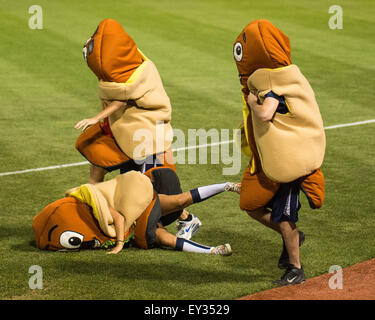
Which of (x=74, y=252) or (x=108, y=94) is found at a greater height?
(x=108, y=94)

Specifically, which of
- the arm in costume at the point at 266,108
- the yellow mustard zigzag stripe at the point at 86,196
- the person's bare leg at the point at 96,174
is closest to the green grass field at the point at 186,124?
the yellow mustard zigzag stripe at the point at 86,196

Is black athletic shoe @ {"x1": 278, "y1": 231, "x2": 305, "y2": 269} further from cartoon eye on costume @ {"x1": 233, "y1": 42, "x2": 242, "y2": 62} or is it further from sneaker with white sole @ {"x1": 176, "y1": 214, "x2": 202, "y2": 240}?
cartoon eye on costume @ {"x1": 233, "y1": 42, "x2": 242, "y2": 62}

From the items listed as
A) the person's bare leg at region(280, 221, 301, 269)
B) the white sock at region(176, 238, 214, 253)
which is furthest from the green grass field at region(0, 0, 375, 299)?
the person's bare leg at region(280, 221, 301, 269)

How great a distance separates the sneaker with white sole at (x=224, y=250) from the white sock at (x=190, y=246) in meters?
0.06

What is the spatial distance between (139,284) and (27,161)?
4268mm

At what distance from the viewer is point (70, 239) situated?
24.0ft

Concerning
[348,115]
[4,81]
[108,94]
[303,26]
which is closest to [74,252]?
[108,94]

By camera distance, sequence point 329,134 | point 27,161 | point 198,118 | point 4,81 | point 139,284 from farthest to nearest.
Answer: point 4,81 < point 198,118 < point 329,134 < point 27,161 < point 139,284

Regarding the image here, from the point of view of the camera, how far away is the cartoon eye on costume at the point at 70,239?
7.30 meters

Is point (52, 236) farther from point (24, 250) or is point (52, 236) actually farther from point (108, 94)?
point (108, 94)

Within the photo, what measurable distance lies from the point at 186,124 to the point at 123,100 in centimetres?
459

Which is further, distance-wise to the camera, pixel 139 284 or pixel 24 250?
→ pixel 24 250

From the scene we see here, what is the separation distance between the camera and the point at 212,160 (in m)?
10.6

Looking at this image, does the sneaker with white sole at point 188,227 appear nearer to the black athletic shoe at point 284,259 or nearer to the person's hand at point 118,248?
the person's hand at point 118,248
